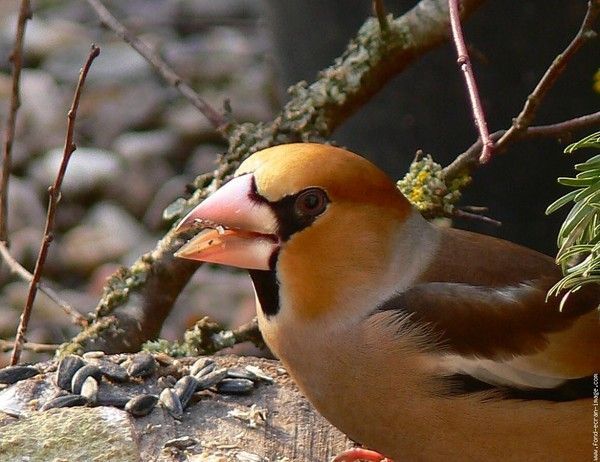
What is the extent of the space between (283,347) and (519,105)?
144 centimetres

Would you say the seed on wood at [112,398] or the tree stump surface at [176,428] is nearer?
the tree stump surface at [176,428]

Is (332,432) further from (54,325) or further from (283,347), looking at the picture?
(54,325)

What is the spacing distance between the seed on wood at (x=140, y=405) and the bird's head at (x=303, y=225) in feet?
0.83

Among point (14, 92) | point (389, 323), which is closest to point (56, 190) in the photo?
point (14, 92)

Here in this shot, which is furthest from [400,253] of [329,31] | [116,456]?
[329,31]

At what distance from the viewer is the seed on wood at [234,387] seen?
2021 millimetres

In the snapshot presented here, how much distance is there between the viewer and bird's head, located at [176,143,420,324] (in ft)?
5.88

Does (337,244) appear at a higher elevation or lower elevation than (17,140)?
lower

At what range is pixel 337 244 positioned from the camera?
6.04ft

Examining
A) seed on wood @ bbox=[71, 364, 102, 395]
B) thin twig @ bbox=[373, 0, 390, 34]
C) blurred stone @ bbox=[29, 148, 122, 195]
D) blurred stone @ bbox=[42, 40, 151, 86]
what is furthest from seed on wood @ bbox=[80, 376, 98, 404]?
blurred stone @ bbox=[42, 40, 151, 86]

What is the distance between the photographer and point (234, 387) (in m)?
2.02

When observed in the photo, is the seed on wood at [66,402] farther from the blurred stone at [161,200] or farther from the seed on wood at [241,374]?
the blurred stone at [161,200]

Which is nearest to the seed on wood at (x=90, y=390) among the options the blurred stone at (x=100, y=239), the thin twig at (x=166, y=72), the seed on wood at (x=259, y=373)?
the seed on wood at (x=259, y=373)

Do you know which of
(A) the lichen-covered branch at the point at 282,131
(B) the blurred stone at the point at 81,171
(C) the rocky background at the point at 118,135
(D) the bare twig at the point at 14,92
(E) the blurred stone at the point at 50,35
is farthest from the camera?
(E) the blurred stone at the point at 50,35
